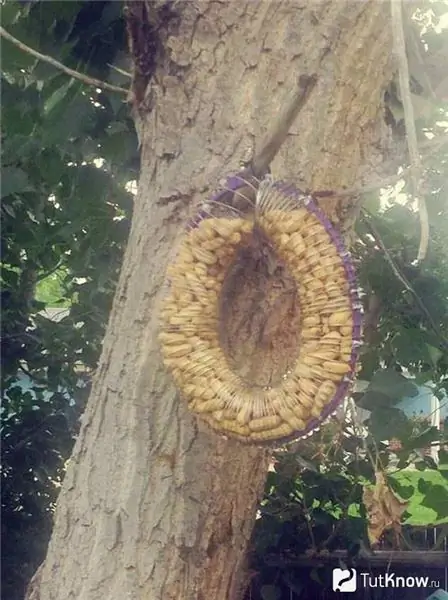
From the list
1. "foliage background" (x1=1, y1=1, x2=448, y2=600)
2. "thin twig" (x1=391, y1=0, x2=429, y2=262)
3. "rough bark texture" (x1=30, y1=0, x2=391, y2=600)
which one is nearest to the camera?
"thin twig" (x1=391, y1=0, x2=429, y2=262)

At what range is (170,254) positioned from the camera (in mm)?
1117

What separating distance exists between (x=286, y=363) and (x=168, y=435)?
0.55ft

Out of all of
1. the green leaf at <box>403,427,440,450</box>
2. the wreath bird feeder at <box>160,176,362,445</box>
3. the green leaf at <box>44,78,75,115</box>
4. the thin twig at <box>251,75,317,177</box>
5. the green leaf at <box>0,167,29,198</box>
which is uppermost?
the green leaf at <box>44,78,75,115</box>

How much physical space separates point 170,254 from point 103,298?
1103mm

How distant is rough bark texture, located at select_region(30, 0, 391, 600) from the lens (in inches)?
42.6

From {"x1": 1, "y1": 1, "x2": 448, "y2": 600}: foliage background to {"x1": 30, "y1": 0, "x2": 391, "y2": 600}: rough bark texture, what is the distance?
0.19m

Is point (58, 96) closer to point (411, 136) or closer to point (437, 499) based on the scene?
point (411, 136)

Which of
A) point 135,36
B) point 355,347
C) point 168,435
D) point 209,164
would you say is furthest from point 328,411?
point 135,36

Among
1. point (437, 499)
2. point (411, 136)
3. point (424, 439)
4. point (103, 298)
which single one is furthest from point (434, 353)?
point (411, 136)

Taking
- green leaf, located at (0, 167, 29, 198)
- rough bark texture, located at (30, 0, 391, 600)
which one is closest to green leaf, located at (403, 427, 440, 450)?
rough bark texture, located at (30, 0, 391, 600)

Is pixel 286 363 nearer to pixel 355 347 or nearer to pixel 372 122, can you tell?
pixel 355 347

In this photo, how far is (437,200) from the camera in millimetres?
1900

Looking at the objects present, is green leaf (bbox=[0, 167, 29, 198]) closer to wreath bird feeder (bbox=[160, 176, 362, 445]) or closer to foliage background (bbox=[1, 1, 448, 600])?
foliage background (bbox=[1, 1, 448, 600])

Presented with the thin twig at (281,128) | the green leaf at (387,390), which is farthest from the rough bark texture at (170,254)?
the green leaf at (387,390)
